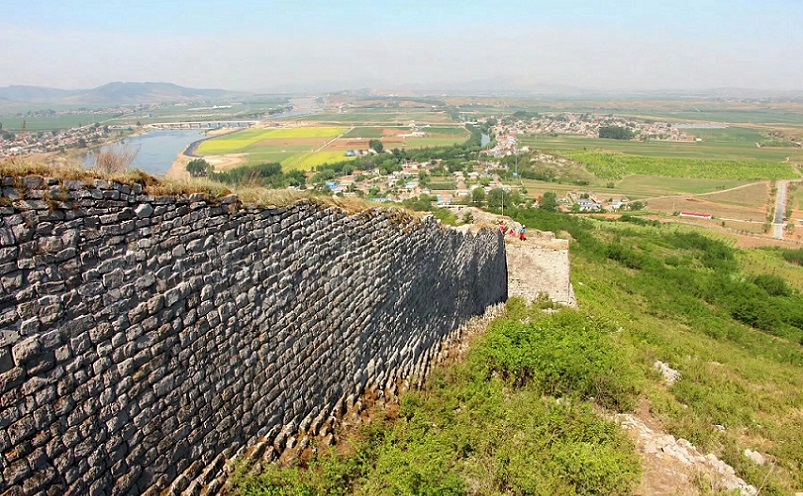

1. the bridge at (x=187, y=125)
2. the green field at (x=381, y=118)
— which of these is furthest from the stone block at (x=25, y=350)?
the green field at (x=381, y=118)

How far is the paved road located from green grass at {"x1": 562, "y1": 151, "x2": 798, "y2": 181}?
253 inches

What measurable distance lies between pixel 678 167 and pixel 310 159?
55.5 m

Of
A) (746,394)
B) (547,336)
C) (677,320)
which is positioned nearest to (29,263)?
(547,336)

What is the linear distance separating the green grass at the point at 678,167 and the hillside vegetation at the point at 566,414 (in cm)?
5749

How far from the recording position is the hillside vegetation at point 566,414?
4891 mm

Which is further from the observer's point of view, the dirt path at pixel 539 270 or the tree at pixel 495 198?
the tree at pixel 495 198

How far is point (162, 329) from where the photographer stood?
3768mm

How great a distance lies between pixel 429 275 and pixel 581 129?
12288 centimetres

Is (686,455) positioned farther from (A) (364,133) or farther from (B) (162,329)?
(A) (364,133)

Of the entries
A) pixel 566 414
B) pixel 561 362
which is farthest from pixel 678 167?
pixel 566 414

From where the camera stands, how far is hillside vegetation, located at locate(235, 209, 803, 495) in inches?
193

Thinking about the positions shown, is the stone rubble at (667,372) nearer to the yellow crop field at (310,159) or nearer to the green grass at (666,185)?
the yellow crop field at (310,159)

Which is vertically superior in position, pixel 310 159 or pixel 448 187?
pixel 310 159

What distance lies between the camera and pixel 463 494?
4.78m
